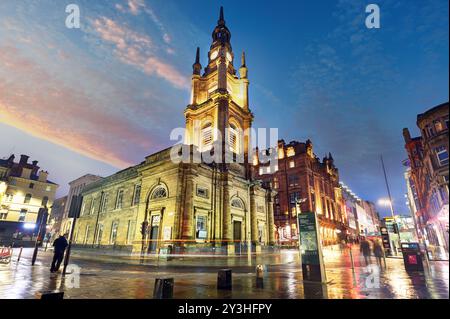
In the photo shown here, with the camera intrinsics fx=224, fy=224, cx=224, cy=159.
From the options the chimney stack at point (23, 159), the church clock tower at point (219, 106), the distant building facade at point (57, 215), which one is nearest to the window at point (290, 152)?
the church clock tower at point (219, 106)

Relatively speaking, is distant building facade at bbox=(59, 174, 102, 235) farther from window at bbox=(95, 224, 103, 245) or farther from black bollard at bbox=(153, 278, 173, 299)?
black bollard at bbox=(153, 278, 173, 299)

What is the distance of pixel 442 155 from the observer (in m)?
3.35

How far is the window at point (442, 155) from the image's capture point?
3272 millimetres

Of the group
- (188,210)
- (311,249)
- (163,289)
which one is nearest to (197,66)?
(188,210)

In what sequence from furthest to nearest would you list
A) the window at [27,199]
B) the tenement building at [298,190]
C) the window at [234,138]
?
1. the window at [27,199]
2. the tenement building at [298,190]
3. the window at [234,138]

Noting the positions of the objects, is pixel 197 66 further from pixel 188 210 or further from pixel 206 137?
pixel 188 210

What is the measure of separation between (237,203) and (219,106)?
1371 cm

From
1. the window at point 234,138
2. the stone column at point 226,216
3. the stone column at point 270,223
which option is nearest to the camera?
the stone column at point 226,216

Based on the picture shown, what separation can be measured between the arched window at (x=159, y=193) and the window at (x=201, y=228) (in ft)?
13.9

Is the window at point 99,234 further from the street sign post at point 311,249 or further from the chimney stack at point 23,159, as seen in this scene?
the chimney stack at point 23,159

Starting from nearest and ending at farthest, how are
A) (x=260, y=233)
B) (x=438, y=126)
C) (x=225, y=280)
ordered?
(x=438, y=126) → (x=225, y=280) → (x=260, y=233)

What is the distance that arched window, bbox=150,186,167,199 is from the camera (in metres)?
23.0

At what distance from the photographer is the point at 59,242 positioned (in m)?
10.4
